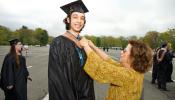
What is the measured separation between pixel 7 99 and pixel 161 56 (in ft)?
28.5

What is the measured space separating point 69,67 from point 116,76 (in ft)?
1.75

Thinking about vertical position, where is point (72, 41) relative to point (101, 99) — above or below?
above

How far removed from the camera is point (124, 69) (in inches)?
150

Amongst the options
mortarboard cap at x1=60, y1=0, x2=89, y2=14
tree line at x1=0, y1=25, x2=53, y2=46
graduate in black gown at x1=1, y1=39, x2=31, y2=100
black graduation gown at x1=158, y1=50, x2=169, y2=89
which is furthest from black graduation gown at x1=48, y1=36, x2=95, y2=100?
tree line at x1=0, y1=25, x2=53, y2=46

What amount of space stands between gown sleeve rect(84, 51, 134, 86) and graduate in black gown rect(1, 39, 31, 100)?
3.85 meters

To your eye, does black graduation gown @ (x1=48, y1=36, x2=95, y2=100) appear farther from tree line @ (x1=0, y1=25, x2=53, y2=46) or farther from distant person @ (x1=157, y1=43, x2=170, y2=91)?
tree line @ (x1=0, y1=25, x2=53, y2=46)

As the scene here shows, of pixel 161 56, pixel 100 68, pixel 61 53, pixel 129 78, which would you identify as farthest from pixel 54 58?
pixel 161 56

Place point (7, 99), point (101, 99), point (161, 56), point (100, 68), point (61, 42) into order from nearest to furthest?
point (100, 68), point (61, 42), point (7, 99), point (101, 99), point (161, 56)

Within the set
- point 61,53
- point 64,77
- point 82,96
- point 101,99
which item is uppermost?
point 61,53

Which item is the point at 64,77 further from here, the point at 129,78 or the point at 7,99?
the point at 7,99

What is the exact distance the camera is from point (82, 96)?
158 inches

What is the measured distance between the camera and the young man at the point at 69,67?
12.5ft

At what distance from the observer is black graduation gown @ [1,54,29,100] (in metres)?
7.29

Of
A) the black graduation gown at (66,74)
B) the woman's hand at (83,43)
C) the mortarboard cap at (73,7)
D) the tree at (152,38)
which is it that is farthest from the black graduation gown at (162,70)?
the tree at (152,38)
